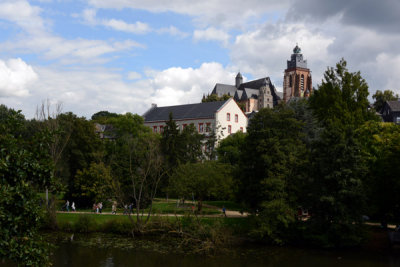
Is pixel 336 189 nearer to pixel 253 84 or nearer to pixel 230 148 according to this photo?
pixel 230 148

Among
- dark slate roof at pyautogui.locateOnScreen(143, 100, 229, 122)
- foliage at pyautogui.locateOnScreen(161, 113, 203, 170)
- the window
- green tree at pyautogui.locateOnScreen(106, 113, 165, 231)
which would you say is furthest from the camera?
dark slate roof at pyautogui.locateOnScreen(143, 100, 229, 122)

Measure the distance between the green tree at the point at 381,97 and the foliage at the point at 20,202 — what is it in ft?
310

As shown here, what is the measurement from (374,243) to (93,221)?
74.7 feet

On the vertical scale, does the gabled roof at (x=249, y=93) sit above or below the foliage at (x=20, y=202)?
above

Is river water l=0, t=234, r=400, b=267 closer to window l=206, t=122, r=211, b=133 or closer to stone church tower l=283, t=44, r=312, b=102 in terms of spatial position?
window l=206, t=122, r=211, b=133

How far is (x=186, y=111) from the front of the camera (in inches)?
3159

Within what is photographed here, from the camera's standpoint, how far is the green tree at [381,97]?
9194 centimetres

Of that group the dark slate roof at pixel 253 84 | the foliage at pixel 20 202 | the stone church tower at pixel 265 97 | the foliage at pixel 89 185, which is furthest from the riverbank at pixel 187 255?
→ the dark slate roof at pixel 253 84

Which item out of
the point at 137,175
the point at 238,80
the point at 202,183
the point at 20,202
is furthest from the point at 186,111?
the point at 238,80

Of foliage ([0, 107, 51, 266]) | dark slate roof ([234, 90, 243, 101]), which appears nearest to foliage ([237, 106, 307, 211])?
foliage ([0, 107, 51, 266])

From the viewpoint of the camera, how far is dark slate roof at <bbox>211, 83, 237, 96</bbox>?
459ft

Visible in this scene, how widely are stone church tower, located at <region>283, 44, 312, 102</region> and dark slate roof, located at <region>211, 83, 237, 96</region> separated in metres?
21.7

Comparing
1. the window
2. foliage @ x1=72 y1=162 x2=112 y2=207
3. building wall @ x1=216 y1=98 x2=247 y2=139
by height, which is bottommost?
foliage @ x1=72 y1=162 x2=112 y2=207

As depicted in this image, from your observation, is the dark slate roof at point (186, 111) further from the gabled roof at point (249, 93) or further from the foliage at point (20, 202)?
the foliage at point (20, 202)
